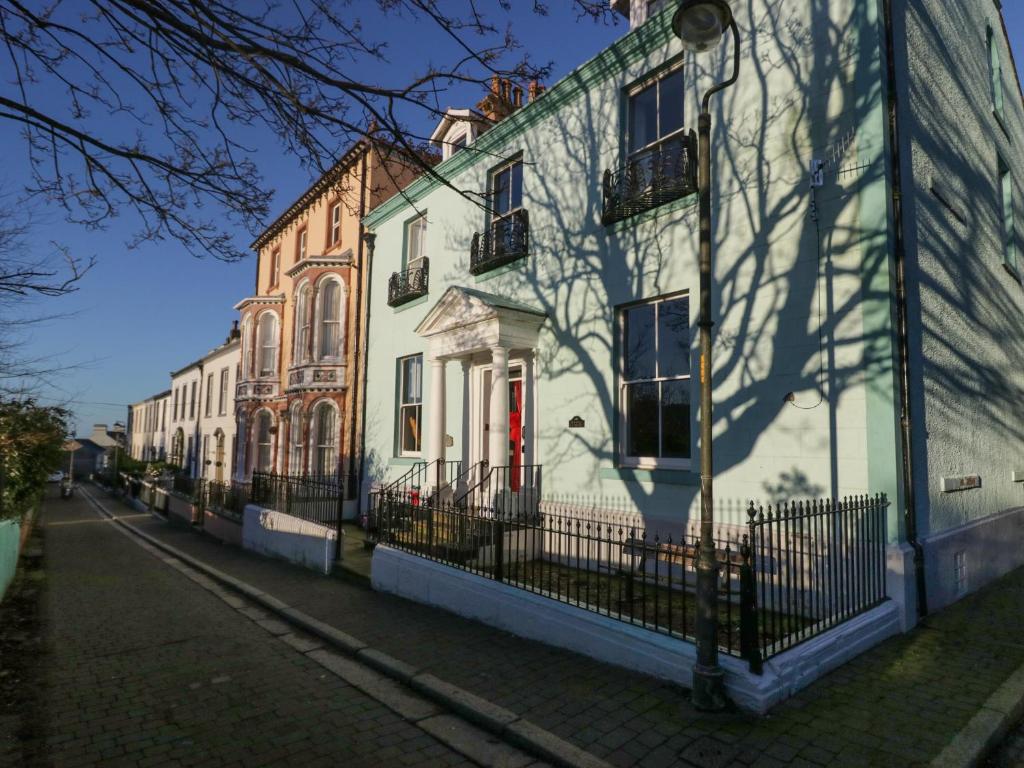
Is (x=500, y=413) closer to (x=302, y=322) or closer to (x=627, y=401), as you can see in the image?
(x=627, y=401)

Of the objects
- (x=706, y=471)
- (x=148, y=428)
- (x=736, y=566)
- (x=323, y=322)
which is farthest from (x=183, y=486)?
(x=148, y=428)

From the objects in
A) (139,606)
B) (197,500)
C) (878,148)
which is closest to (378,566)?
(139,606)

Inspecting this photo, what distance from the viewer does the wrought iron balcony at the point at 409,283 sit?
43.9 feet

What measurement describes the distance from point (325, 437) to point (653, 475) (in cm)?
1183

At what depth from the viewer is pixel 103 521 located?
23422mm

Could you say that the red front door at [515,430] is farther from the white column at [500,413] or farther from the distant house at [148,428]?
the distant house at [148,428]

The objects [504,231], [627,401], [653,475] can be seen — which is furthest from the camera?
[504,231]

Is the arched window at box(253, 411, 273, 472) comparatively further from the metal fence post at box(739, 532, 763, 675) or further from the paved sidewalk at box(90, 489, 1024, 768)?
the metal fence post at box(739, 532, 763, 675)

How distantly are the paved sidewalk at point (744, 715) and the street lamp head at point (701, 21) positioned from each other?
4.89 metres

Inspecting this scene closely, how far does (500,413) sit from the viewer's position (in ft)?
32.2

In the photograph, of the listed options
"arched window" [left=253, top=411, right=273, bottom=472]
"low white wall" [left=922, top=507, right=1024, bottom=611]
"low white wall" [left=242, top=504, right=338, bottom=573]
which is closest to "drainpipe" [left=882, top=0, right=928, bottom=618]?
"low white wall" [left=922, top=507, right=1024, bottom=611]

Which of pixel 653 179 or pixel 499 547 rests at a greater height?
pixel 653 179

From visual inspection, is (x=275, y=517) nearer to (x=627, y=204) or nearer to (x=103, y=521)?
(x=627, y=204)

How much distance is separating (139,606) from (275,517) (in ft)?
13.2
